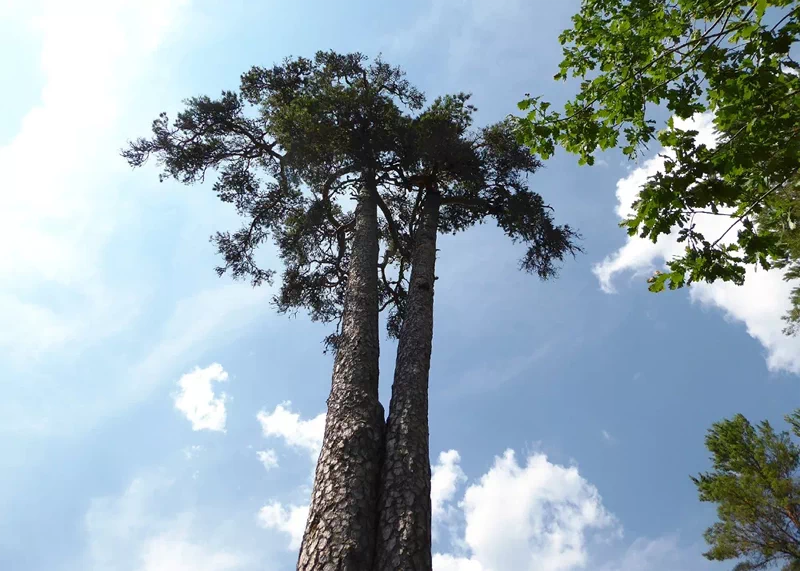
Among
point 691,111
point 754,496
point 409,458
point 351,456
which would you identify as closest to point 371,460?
point 351,456

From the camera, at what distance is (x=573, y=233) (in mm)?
10617

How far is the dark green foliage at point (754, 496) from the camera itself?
1038 cm

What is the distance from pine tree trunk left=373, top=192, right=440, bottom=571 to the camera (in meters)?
4.01

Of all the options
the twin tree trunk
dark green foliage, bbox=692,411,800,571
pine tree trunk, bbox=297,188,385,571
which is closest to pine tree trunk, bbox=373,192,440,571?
the twin tree trunk

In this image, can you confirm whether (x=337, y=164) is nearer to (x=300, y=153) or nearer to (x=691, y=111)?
(x=300, y=153)

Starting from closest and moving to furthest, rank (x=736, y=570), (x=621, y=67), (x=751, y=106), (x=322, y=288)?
(x=751, y=106) → (x=621, y=67) → (x=736, y=570) → (x=322, y=288)

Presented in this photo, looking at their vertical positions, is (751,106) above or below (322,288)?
below

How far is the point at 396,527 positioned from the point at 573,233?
26.8ft

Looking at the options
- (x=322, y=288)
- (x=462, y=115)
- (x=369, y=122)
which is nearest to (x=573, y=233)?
(x=462, y=115)

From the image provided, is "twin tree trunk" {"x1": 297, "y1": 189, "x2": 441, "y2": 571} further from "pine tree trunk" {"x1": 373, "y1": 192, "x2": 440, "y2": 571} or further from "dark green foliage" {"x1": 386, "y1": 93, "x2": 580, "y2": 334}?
"dark green foliage" {"x1": 386, "y1": 93, "x2": 580, "y2": 334}

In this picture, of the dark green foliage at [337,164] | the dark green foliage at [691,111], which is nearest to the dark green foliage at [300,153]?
the dark green foliage at [337,164]

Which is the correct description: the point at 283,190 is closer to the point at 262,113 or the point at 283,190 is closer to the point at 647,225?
the point at 262,113

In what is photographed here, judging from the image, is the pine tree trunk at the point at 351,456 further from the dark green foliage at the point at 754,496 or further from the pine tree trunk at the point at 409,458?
the dark green foliage at the point at 754,496

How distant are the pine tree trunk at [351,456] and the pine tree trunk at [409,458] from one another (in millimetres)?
135
